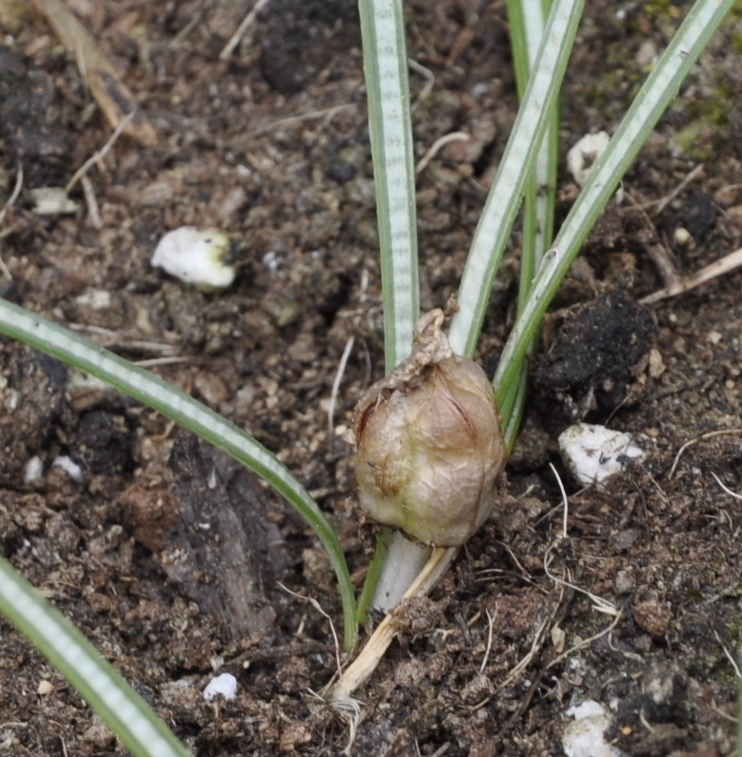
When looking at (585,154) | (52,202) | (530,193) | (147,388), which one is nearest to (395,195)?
(530,193)

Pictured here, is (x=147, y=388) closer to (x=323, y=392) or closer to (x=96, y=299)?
(x=323, y=392)

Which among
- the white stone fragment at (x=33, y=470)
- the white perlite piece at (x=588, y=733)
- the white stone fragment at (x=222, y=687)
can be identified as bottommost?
the white perlite piece at (x=588, y=733)

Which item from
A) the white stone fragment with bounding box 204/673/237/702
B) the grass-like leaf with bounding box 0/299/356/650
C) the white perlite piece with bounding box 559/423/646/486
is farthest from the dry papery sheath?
the white stone fragment with bounding box 204/673/237/702

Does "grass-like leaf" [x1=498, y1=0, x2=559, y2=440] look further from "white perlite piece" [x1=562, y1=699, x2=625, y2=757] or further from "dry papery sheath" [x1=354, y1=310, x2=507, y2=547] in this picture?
"white perlite piece" [x1=562, y1=699, x2=625, y2=757]

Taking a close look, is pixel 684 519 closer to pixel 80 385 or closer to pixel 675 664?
pixel 675 664

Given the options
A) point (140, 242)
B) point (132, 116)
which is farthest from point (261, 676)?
point (132, 116)

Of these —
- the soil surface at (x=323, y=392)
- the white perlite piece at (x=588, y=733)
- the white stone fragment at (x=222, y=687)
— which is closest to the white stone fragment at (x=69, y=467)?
the soil surface at (x=323, y=392)

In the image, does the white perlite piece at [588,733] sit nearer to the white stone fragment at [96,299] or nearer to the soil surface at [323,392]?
the soil surface at [323,392]
